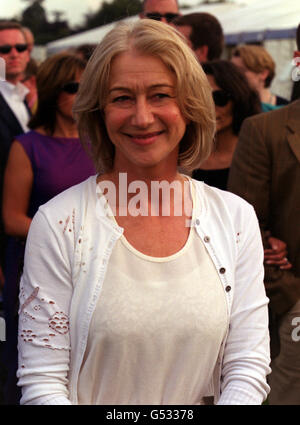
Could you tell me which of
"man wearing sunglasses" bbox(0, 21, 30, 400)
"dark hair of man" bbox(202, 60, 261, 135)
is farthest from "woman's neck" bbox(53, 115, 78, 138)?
"dark hair of man" bbox(202, 60, 261, 135)

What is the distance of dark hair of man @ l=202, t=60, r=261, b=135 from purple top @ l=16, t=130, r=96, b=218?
0.84 meters

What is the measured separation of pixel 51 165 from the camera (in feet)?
10.6

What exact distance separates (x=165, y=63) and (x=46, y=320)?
681mm

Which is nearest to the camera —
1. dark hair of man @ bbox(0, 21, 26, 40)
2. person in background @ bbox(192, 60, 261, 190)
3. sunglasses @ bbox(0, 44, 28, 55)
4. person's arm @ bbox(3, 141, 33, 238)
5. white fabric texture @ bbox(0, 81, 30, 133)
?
person's arm @ bbox(3, 141, 33, 238)

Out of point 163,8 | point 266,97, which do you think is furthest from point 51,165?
point 266,97

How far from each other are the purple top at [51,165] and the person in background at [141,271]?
141 cm

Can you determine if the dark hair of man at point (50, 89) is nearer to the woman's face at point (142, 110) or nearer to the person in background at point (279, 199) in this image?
the person in background at point (279, 199)

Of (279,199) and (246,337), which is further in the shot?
(279,199)

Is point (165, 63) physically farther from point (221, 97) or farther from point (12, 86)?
point (12, 86)

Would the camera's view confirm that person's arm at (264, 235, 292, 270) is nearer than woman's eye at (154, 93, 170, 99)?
No

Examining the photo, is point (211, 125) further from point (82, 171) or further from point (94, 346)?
point (82, 171)

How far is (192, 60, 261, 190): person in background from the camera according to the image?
11.6 ft

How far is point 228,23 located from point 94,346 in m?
9.72

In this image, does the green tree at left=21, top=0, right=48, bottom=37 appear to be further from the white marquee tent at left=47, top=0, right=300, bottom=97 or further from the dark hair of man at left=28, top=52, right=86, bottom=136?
the dark hair of man at left=28, top=52, right=86, bottom=136
